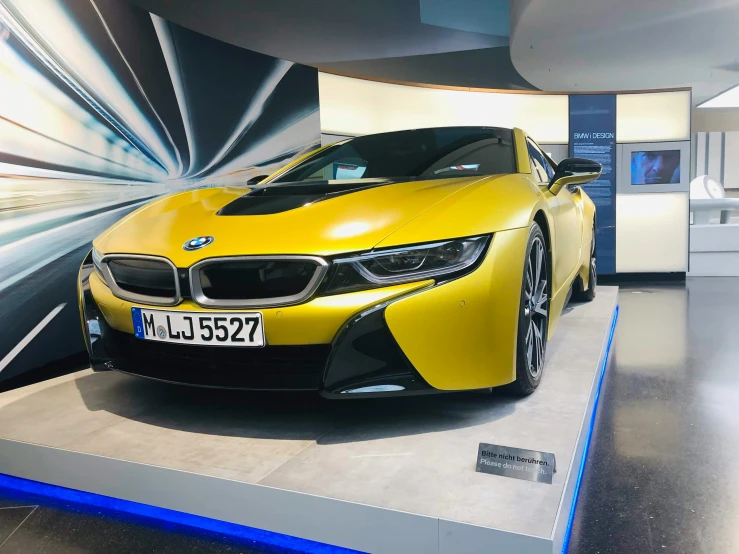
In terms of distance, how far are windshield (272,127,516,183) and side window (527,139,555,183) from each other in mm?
185

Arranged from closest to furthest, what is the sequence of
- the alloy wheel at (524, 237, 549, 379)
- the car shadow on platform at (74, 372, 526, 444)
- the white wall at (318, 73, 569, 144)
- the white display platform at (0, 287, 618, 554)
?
the white display platform at (0, 287, 618, 554) → the car shadow on platform at (74, 372, 526, 444) → the alloy wheel at (524, 237, 549, 379) → the white wall at (318, 73, 569, 144)

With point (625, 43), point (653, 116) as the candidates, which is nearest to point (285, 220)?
point (653, 116)

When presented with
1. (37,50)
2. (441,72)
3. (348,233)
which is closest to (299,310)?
(348,233)

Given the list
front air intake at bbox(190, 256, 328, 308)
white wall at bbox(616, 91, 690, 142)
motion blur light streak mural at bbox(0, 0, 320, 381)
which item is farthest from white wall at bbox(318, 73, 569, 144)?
front air intake at bbox(190, 256, 328, 308)

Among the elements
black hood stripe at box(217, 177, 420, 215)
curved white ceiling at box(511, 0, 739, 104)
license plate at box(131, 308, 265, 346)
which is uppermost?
curved white ceiling at box(511, 0, 739, 104)

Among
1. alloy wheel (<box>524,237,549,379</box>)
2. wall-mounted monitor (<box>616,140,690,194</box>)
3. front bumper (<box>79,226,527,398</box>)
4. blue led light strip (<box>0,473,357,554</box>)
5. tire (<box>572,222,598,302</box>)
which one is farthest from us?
wall-mounted monitor (<box>616,140,690,194</box>)

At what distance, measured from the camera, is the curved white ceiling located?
7656mm

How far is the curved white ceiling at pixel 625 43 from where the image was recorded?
766 cm

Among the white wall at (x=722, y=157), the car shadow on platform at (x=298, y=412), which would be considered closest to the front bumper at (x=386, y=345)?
the car shadow on platform at (x=298, y=412)

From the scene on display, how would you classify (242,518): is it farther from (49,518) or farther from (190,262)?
(190,262)

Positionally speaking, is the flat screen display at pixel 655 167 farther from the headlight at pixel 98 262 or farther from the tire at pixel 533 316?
the headlight at pixel 98 262

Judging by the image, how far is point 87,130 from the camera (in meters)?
3.23

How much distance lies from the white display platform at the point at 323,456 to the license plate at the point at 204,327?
11.9 inches

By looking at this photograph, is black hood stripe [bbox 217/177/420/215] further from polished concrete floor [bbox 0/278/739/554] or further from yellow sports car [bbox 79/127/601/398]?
polished concrete floor [bbox 0/278/739/554]
